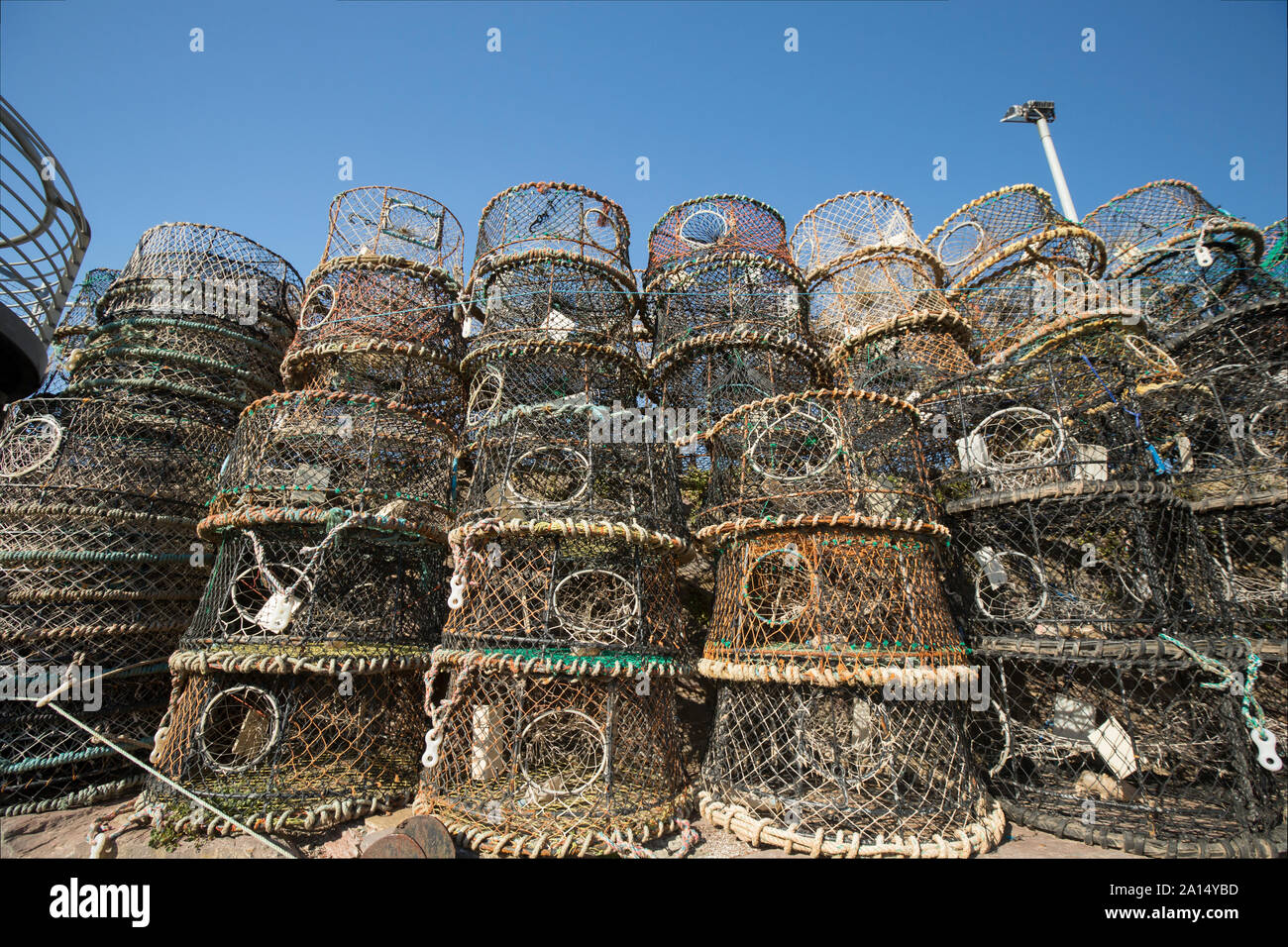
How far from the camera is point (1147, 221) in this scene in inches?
366

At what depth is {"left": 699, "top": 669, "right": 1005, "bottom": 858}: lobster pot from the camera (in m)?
4.55

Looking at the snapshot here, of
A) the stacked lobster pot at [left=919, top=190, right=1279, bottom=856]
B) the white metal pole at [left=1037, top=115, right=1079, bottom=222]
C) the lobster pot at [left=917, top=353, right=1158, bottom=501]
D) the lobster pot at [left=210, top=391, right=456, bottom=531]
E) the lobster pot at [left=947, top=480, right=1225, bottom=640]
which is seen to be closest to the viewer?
the stacked lobster pot at [left=919, top=190, right=1279, bottom=856]

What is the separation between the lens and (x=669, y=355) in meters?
7.83

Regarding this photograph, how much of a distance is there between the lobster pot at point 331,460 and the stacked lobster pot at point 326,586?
0.8 inches

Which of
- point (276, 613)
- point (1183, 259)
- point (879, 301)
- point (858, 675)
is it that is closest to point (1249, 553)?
point (1183, 259)

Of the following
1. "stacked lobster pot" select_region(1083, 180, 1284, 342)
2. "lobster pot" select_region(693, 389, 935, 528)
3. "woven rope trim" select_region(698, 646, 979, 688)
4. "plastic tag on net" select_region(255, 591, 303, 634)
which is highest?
"stacked lobster pot" select_region(1083, 180, 1284, 342)

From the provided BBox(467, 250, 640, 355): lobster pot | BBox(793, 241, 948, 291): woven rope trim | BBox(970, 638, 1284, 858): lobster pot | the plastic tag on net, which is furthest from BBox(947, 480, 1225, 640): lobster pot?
the plastic tag on net

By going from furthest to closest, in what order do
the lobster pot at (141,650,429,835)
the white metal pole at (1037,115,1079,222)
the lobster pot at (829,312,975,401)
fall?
the white metal pole at (1037,115,1079,222)
the lobster pot at (829,312,975,401)
the lobster pot at (141,650,429,835)

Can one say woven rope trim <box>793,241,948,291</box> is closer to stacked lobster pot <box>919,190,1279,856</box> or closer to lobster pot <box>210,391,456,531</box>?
stacked lobster pot <box>919,190,1279,856</box>

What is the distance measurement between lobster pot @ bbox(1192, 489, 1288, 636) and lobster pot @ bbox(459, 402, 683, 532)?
554 cm

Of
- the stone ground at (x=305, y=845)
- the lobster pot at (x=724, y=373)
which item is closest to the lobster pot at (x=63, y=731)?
the stone ground at (x=305, y=845)
